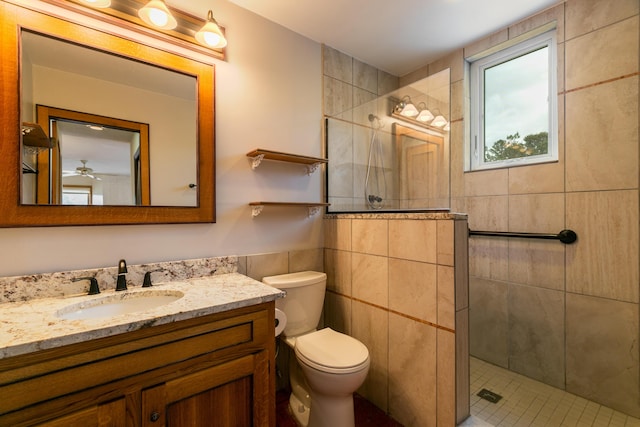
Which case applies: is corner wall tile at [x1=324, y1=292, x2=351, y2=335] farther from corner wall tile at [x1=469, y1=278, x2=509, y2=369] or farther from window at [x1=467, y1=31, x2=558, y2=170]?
window at [x1=467, y1=31, x2=558, y2=170]

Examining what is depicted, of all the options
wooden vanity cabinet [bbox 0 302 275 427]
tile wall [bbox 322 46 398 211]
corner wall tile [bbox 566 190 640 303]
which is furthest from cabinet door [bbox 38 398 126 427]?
corner wall tile [bbox 566 190 640 303]

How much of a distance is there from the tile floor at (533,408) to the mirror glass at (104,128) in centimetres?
202

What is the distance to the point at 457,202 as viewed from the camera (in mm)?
2393

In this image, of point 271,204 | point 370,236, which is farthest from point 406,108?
point 271,204

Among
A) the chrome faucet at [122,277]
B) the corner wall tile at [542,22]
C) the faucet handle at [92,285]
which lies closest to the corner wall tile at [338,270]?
the chrome faucet at [122,277]

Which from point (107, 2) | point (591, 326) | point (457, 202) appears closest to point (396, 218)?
point (457, 202)

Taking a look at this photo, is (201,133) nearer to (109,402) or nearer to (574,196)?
(109,402)

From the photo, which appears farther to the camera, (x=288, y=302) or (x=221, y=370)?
(x=288, y=302)

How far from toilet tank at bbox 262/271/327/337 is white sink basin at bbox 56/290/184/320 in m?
0.57

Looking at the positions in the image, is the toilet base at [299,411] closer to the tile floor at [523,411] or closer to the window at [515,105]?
the tile floor at [523,411]

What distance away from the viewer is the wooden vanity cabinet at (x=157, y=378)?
83 cm

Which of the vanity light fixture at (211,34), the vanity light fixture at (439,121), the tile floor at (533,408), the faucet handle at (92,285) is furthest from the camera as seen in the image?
the vanity light fixture at (439,121)

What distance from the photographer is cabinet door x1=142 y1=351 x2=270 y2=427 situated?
3.32ft

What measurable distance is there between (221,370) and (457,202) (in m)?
2.11
